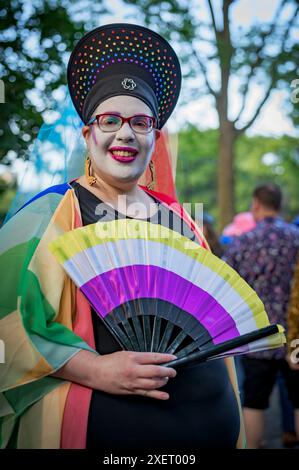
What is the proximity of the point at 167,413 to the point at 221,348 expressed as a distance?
10.8 inches

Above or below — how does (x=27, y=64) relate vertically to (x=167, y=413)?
above

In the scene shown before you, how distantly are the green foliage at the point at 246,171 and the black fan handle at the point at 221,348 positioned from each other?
16.4 meters

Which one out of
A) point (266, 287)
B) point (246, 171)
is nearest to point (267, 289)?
point (266, 287)

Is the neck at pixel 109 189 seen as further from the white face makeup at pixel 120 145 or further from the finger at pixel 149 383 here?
the finger at pixel 149 383

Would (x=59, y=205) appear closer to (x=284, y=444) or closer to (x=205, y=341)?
(x=205, y=341)

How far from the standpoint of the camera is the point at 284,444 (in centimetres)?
497

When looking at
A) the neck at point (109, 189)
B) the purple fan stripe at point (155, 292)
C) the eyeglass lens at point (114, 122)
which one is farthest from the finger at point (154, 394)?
the eyeglass lens at point (114, 122)

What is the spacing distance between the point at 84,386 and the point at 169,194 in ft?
3.54

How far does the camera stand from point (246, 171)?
32656 millimetres

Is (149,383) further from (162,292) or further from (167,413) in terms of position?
(162,292)

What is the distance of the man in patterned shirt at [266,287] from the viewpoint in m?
4.37

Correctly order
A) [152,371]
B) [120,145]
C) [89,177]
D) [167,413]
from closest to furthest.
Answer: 1. [152,371]
2. [167,413]
3. [120,145]
4. [89,177]

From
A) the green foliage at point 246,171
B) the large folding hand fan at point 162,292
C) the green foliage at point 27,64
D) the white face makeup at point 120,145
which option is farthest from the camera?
the green foliage at point 246,171

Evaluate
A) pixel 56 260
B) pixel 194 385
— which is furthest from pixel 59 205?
pixel 194 385
